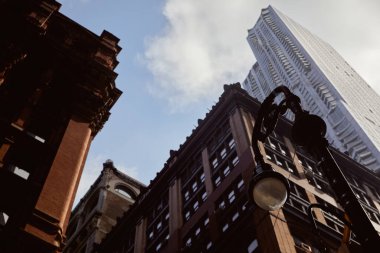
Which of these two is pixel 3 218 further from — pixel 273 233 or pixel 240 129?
pixel 240 129

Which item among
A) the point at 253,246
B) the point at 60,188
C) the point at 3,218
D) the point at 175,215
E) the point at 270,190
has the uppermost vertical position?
the point at 175,215

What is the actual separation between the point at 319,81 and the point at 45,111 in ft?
378

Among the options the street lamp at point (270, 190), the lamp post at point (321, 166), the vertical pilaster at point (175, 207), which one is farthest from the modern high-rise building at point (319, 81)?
the street lamp at point (270, 190)

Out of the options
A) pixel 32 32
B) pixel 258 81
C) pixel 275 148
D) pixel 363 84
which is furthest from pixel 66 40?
pixel 258 81

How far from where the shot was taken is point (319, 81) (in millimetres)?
132625

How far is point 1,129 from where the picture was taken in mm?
23203

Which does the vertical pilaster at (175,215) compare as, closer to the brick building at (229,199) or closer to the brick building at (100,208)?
the brick building at (229,199)

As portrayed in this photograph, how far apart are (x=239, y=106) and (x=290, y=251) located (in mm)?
25853

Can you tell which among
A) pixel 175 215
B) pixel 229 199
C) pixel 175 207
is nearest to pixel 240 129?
pixel 229 199

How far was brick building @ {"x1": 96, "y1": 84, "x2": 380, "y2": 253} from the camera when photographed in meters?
37.2

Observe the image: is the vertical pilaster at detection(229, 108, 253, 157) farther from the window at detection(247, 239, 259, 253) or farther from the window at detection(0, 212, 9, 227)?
the window at detection(0, 212, 9, 227)

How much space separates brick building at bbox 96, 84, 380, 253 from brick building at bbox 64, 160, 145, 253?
4422 millimetres

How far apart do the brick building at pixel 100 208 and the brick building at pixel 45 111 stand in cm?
3939

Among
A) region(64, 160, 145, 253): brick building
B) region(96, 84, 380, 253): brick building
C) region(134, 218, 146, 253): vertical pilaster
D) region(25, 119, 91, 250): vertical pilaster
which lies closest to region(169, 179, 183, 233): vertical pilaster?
region(96, 84, 380, 253): brick building
